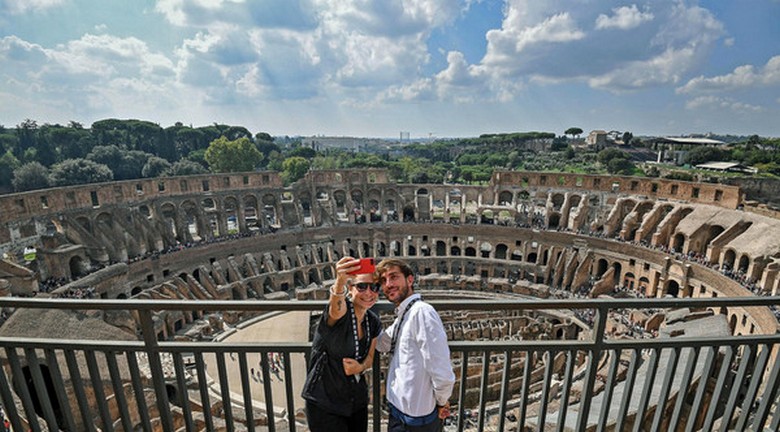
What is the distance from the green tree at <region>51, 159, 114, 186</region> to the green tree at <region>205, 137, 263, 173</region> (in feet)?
41.6

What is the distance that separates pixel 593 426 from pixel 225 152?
56.2m

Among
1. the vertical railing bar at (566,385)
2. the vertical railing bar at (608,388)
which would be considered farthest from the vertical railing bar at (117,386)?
the vertical railing bar at (608,388)

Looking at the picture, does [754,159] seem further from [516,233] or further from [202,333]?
[202,333]

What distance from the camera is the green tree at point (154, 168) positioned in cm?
5506

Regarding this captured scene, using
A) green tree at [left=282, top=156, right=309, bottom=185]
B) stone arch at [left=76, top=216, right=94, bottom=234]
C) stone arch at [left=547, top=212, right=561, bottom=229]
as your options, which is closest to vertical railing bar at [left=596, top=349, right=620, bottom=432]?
stone arch at [left=76, top=216, right=94, bottom=234]

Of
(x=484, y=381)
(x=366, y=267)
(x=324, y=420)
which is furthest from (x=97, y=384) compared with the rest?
(x=484, y=381)

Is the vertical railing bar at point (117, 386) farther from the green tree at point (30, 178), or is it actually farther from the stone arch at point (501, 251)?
the green tree at point (30, 178)

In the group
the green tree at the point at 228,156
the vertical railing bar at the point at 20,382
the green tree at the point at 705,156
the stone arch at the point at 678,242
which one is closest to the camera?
the vertical railing bar at the point at 20,382

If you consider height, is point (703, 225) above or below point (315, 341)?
below

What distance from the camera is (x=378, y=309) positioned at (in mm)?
3361

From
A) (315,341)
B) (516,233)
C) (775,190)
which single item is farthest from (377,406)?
(775,190)

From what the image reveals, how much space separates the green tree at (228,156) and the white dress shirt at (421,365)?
2275 inches

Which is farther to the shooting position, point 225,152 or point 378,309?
point 225,152

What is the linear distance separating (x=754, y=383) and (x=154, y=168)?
64.1m
